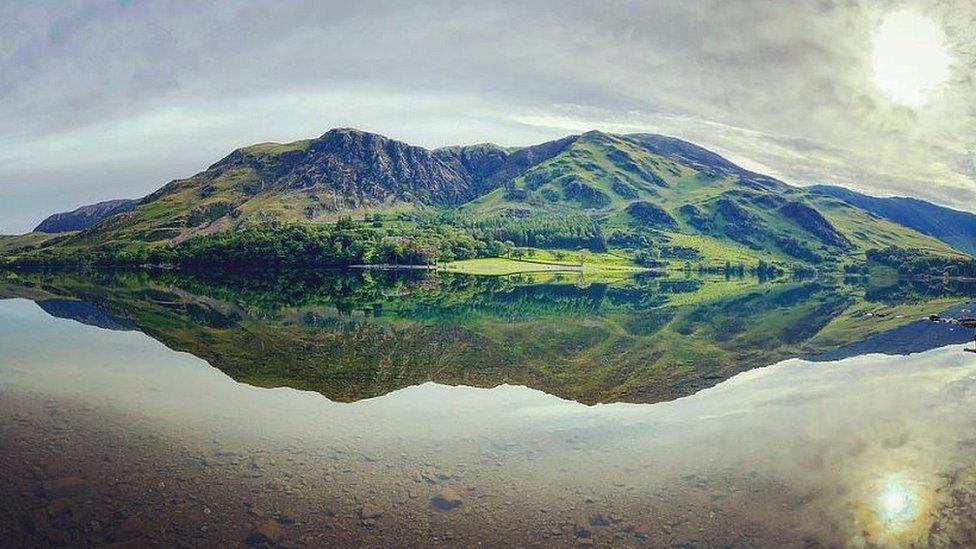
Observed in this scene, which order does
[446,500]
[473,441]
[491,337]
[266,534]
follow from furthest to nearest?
[491,337]
[473,441]
[446,500]
[266,534]

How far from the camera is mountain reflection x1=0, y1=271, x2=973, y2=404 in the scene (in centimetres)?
4056

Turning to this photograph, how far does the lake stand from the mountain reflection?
514mm

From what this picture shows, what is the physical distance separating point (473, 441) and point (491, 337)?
3423 cm

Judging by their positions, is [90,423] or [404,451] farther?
[90,423]

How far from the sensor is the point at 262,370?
41031mm

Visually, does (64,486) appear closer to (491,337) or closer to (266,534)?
(266,534)

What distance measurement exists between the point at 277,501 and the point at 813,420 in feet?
87.1

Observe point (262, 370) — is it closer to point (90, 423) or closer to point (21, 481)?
point (90, 423)

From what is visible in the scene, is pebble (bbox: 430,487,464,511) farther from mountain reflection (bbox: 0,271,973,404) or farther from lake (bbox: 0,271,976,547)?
mountain reflection (bbox: 0,271,973,404)

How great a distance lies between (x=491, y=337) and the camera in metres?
60.4

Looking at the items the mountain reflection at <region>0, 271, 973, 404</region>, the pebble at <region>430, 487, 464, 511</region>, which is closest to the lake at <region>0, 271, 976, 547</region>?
the pebble at <region>430, 487, 464, 511</region>

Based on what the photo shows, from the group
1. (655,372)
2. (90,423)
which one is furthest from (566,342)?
(90,423)

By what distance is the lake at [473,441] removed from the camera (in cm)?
1794

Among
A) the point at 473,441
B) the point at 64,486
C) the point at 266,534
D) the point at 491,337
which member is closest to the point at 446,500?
the point at 266,534
